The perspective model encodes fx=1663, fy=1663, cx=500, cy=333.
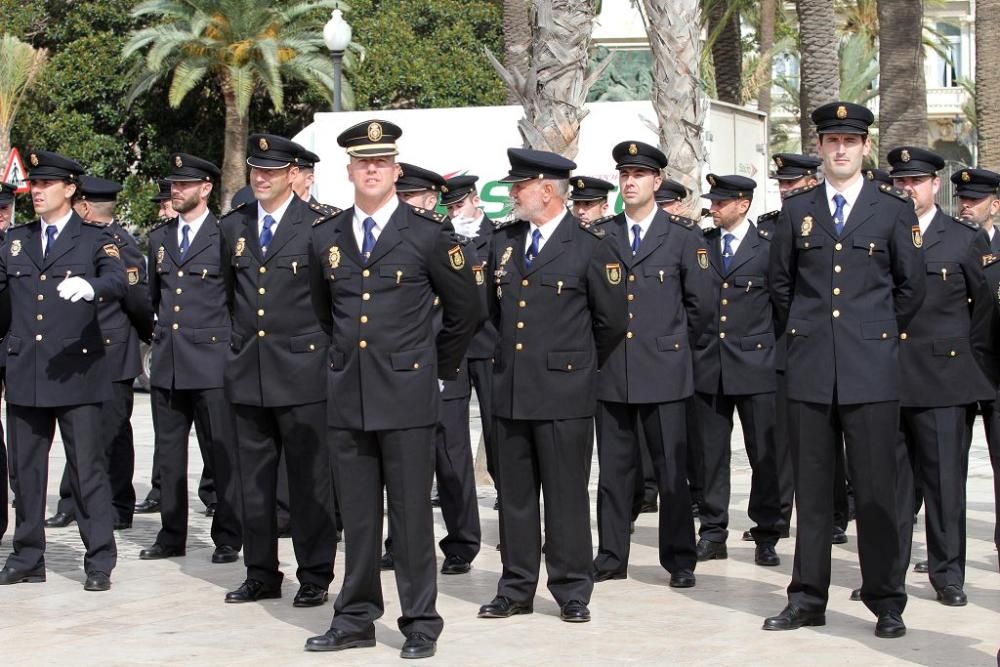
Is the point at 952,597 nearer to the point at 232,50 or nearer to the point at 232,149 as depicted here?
the point at 232,50

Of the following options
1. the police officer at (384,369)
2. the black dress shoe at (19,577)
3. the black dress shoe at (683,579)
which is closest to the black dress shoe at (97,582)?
the black dress shoe at (19,577)

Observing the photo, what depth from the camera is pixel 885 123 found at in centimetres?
2014

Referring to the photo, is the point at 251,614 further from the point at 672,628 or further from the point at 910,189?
the point at 910,189

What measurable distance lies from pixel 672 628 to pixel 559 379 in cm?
133

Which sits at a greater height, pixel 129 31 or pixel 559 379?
pixel 129 31

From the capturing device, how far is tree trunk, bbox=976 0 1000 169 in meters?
20.7

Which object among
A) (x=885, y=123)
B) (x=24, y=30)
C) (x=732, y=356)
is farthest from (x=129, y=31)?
(x=732, y=356)

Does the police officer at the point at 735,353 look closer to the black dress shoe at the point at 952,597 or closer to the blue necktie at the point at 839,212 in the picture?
the black dress shoe at the point at 952,597

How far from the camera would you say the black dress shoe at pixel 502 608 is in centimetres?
822

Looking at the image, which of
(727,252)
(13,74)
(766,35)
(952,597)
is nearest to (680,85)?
(727,252)

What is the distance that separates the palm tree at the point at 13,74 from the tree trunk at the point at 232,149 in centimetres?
392

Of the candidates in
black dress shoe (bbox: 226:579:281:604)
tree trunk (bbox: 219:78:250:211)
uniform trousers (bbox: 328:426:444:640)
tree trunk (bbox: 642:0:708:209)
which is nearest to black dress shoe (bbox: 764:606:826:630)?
uniform trousers (bbox: 328:426:444:640)

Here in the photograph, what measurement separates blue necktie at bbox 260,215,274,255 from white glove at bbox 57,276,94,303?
955mm

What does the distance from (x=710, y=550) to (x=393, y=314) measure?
3331 millimetres
